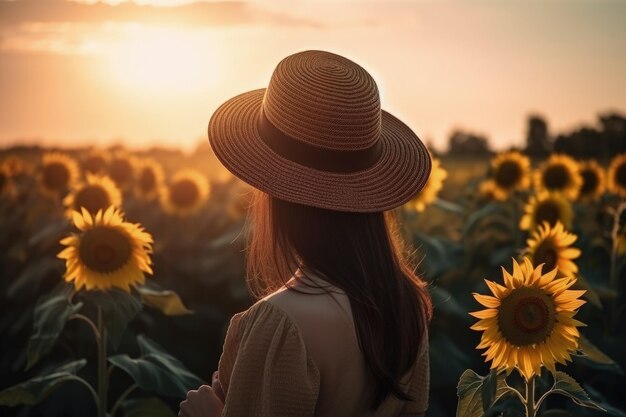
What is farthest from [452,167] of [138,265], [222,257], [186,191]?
[138,265]

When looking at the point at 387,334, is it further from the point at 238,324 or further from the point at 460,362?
the point at 460,362

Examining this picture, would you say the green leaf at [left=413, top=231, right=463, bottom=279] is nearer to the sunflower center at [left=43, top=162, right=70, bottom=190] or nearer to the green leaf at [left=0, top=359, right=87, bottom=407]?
the green leaf at [left=0, top=359, right=87, bottom=407]

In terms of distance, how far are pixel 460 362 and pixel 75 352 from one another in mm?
2319

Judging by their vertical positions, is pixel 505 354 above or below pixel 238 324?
below

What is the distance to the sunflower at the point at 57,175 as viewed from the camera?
771 cm

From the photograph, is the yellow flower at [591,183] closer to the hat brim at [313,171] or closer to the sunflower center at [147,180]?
the sunflower center at [147,180]

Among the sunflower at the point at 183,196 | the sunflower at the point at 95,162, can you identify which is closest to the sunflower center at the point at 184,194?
the sunflower at the point at 183,196

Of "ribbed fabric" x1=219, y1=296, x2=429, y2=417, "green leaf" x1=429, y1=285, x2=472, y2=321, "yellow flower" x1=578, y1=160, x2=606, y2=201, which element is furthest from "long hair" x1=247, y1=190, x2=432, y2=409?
"yellow flower" x1=578, y1=160, x2=606, y2=201

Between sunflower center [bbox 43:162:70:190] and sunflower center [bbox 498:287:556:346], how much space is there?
5543 mm

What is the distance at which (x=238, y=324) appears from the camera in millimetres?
2297

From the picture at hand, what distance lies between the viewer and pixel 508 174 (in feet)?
22.7

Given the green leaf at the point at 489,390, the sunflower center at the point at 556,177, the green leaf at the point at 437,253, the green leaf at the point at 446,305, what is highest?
the sunflower center at the point at 556,177

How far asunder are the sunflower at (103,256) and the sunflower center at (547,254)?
5.22 ft

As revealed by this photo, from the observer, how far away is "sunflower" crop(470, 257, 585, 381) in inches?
109
